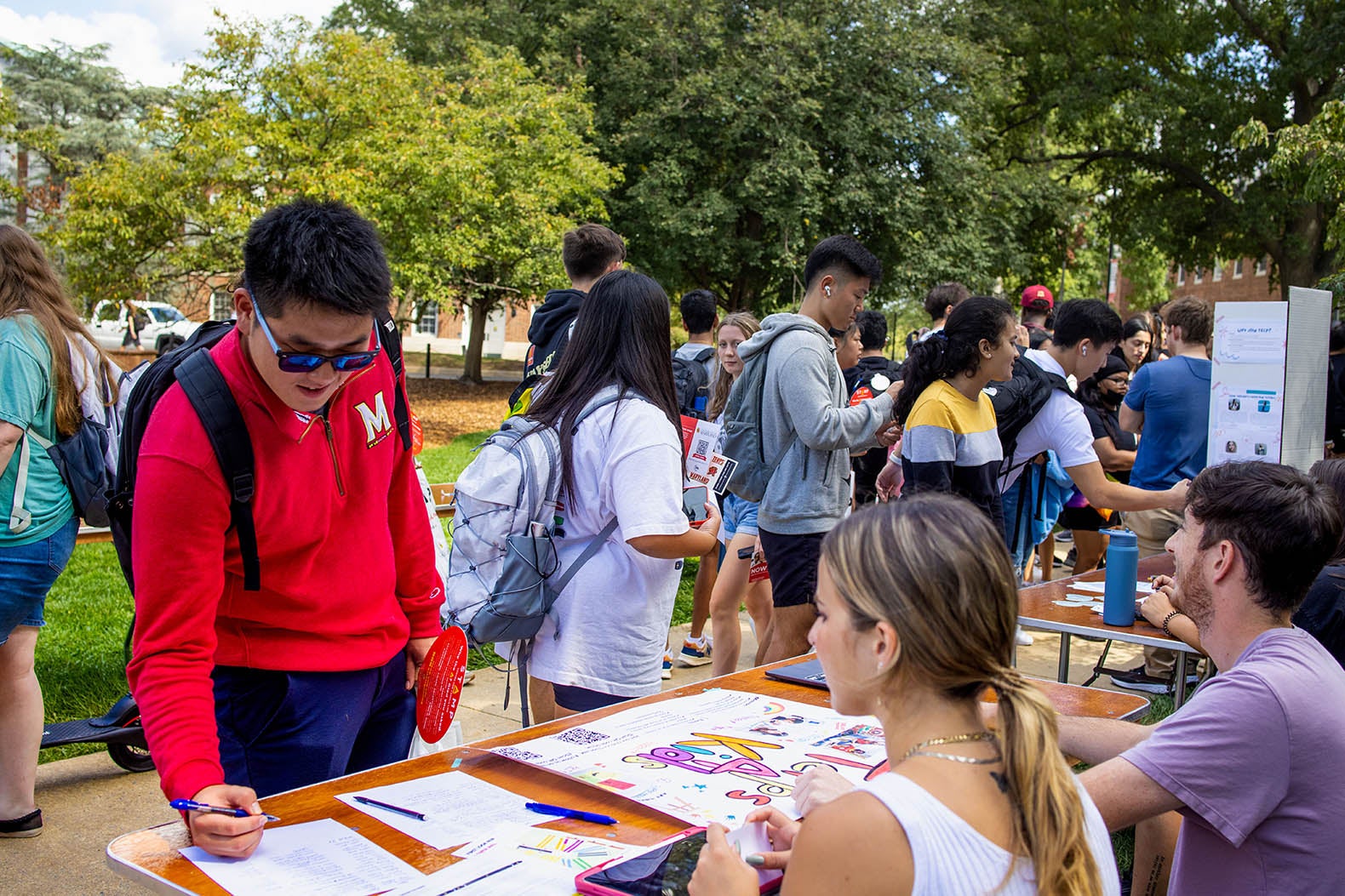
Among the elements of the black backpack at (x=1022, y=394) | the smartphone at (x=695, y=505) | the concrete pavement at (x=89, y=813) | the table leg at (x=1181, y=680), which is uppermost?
the black backpack at (x=1022, y=394)

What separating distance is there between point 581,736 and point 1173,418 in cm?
448

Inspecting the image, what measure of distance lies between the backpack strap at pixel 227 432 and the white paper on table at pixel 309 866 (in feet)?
1.68

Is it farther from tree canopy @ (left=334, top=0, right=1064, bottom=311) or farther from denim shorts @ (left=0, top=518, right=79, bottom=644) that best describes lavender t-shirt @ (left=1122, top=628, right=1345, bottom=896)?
tree canopy @ (left=334, top=0, right=1064, bottom=311)

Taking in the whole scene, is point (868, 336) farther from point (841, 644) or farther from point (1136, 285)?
point (1136, 285)

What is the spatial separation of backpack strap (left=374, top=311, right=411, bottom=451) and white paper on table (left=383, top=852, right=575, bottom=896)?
103 cm

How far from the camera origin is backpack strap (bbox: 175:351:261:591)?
1868mm

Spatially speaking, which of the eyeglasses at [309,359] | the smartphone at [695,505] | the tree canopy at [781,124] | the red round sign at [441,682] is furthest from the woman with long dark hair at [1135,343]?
the tree canopy at [781,124]

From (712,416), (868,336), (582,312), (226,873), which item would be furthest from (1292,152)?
(226,873)

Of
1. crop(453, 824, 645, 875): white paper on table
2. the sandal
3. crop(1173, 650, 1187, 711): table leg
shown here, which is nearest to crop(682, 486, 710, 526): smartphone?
crop(453, 824, 645, 875): white paper on table

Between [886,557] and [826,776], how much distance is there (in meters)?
0.51

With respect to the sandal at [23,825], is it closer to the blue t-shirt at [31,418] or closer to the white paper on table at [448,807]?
the blue t-shirt at [31,418]

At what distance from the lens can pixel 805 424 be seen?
4.02 m

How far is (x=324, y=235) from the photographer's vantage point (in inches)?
72.8

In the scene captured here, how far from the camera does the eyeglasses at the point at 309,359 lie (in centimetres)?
184
